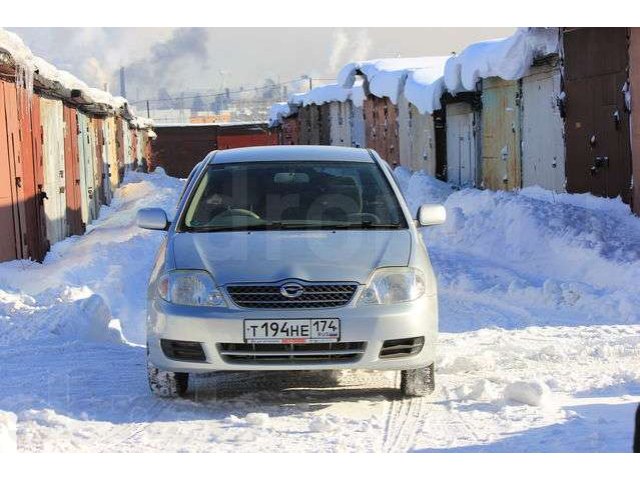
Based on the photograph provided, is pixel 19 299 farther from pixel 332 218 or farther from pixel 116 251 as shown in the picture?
pixel 116 251

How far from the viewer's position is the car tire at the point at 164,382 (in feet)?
21.1

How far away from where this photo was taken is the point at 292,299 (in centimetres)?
606

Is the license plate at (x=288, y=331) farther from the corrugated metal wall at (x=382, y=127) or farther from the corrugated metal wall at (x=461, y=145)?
the corrugated metal wall at (x=382, y=127)

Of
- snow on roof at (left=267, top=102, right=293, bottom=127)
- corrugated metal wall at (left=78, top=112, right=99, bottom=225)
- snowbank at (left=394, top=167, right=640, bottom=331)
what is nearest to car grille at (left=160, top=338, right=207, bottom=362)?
snowbank at (left=394, top=167, right=640, bottom=331)

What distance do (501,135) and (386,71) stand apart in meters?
8.83

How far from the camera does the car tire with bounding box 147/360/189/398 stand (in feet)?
21.1

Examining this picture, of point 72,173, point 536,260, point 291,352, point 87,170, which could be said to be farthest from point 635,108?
point 87,170

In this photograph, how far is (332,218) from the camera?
23.0 feet

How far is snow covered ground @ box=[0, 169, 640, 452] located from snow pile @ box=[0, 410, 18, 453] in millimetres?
11

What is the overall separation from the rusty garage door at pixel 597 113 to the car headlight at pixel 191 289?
923 cm

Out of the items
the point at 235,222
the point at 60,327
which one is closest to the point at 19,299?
the point at 60,327

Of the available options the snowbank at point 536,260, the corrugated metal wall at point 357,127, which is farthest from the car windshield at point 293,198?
the corrugated metal wall at point 357,127

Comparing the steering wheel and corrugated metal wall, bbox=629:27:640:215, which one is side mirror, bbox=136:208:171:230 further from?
corrugated metal wall, bbox=629:27:640:215

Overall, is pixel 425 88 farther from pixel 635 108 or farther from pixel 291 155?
pixel 291 155
